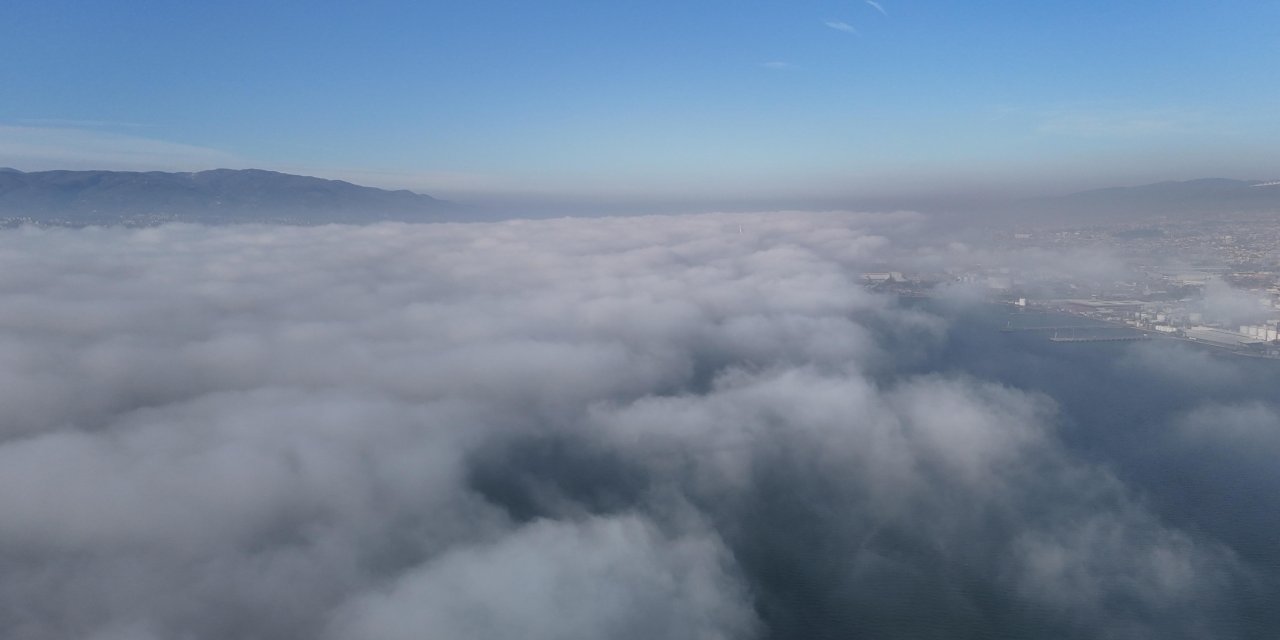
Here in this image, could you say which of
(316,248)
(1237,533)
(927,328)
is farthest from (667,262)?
(1237,533)

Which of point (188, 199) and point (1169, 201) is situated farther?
point (188, 199)

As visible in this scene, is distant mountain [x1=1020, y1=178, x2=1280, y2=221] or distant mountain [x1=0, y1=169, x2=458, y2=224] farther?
distant mountain [x1=0, y1=169, x2=458, y2=224]

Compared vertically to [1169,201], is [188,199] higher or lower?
higher

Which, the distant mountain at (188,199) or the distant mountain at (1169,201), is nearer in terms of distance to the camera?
the distant mountain at (1169,201)

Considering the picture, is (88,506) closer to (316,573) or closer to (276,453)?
(276,453)
